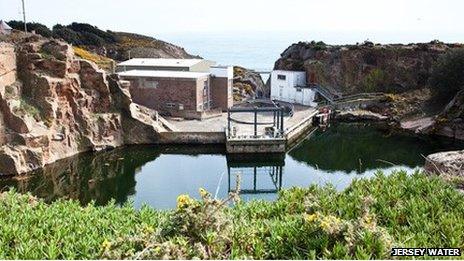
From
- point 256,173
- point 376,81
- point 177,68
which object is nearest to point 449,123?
point 376,81

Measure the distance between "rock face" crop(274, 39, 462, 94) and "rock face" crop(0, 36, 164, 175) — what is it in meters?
24.7

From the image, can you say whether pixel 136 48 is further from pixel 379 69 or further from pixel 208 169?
pixel 208 169

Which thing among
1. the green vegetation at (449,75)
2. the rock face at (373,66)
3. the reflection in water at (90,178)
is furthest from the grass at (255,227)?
the rock face at (373,66)

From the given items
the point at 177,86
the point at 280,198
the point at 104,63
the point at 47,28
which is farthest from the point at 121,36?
the point at 280,198

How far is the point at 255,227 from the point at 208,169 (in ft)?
79.0

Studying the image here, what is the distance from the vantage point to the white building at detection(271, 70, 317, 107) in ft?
179

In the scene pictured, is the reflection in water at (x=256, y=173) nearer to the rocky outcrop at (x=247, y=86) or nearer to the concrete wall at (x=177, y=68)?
the concrete wall at (x=177, y=68)

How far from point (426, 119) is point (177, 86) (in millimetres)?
24317

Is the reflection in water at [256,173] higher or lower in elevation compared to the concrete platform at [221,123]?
lower

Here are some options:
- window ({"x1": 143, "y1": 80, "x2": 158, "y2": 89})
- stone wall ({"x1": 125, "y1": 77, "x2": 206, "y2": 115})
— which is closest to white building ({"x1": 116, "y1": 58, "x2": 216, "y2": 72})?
stone wall ({"x1": 125, "y1": 77, "x2": 206, "y2": 115})

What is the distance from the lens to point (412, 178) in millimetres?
11445

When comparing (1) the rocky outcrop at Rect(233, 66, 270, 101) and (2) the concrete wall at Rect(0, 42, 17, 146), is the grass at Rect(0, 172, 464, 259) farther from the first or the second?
(1) the rocky outcrop at Rect(233, 66, 270, 101)

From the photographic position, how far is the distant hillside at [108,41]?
71.4 m

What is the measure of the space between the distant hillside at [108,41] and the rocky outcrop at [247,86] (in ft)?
59.8
